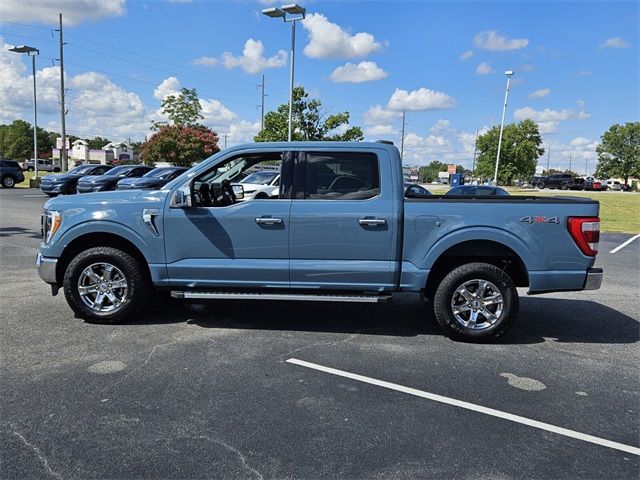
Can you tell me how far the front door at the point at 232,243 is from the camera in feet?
17.0

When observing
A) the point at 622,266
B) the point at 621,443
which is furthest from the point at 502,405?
the point at 622,266

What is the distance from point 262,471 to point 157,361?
195 cm

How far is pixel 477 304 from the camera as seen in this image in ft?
16.9

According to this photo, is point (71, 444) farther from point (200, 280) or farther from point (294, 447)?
point (200, 280)

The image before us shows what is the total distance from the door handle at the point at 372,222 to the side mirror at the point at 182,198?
175 centimetres

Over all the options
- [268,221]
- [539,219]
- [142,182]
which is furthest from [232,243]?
[142,182]

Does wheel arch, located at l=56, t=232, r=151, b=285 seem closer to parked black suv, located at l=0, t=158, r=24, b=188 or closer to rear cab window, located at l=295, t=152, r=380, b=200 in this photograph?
rear cab window, located at l=295, t=152, r=380, b=200

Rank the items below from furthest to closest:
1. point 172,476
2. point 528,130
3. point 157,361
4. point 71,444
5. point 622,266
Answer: point 528,130 → point 622,266 → point 157,361 → point 71,444 → point 172,476

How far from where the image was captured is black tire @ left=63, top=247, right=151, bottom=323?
17.6 ft

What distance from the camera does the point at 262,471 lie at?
2906mm

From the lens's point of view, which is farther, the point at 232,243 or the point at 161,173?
the point at 161,173

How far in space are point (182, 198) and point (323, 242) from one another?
1492 millimetres

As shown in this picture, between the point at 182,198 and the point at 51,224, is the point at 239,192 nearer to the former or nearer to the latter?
the point at 182,198

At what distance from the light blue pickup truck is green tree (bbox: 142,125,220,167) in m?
46.5
